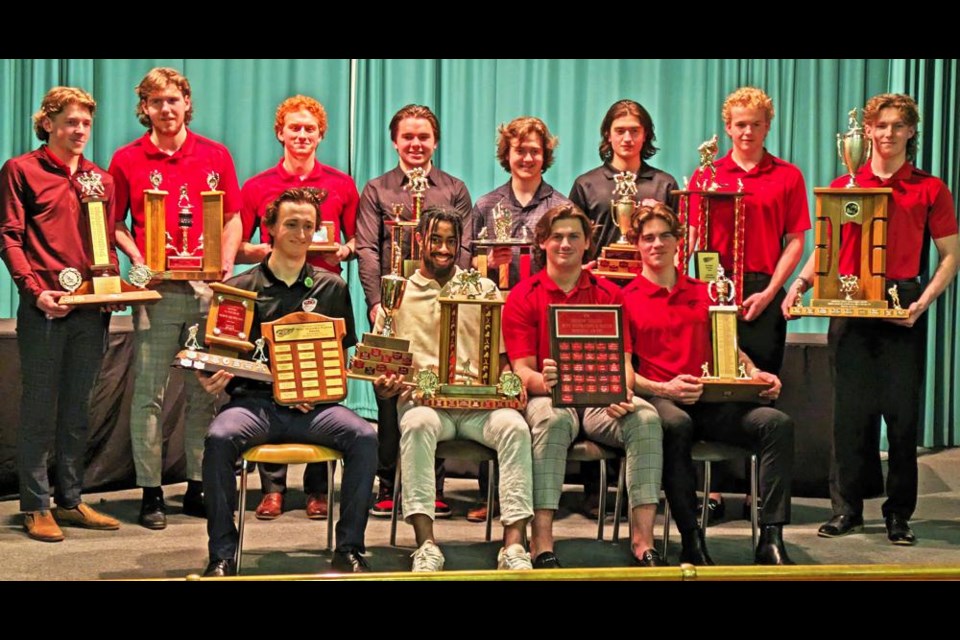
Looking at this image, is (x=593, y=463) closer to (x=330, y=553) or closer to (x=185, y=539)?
(x=330, y=553)

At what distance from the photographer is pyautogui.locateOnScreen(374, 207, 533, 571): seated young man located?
4.62 meters

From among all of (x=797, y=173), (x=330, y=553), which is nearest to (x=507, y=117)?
(x=797, y=173)

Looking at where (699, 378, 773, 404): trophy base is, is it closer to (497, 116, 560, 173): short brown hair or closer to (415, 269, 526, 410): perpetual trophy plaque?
(415, 269, 526, 410): perpetual trophy plaque

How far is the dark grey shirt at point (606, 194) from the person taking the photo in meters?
5.42

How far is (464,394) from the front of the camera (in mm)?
4734

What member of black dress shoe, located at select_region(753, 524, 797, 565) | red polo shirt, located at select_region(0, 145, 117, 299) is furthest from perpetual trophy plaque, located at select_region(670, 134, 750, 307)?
red polo shirt, located at select_region(0, 145, 117, 299)

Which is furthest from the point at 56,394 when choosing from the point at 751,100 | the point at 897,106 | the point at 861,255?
the point at 897,106

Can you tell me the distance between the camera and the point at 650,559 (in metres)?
4.69

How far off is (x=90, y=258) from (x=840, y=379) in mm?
3043

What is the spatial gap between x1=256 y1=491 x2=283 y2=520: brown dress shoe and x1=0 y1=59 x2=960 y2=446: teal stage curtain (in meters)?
2.26

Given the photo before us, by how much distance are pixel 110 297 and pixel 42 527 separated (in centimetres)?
93

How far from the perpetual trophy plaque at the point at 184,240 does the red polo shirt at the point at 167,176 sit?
0.05m

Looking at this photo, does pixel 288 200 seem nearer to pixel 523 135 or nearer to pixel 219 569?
pixel 523 135

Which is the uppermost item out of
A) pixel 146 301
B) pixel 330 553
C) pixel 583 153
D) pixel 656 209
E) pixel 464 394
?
pixel 583 153
